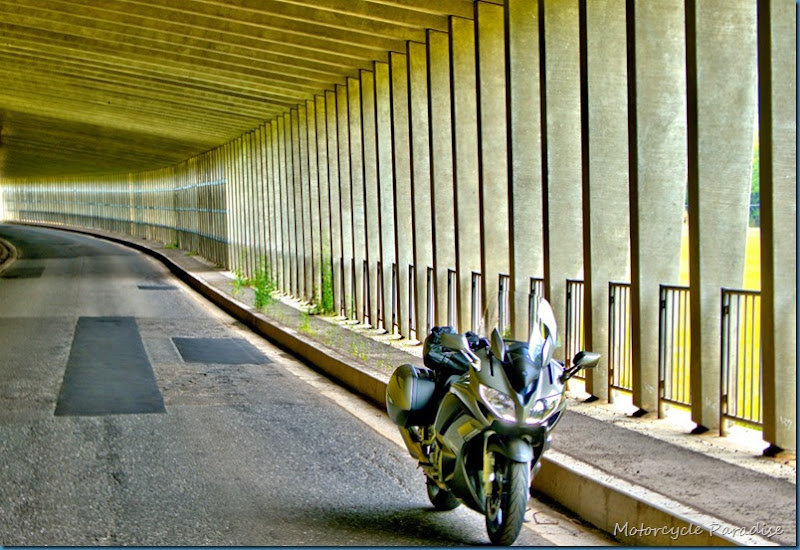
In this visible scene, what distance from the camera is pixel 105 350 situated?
549 inches

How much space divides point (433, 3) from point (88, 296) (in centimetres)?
1284

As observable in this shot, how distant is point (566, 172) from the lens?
10656 mm

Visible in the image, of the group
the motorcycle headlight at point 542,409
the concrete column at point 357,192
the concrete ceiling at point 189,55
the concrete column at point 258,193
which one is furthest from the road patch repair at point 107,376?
the concrete column at point 258,193

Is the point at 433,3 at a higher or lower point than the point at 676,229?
Answer: higher

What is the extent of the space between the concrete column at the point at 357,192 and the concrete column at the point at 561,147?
7514 mm

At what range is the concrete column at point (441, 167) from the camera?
13977 millimetres

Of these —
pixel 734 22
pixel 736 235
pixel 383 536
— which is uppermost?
pixel 734 22

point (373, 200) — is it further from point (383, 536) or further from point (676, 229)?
point (383, 536)

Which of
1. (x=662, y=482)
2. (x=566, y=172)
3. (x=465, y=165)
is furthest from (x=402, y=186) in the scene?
(x=662, y=482)

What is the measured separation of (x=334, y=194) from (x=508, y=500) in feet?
48.4

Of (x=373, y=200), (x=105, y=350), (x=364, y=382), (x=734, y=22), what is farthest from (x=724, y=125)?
(x=373, y=200)

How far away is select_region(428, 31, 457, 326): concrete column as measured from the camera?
13977 millimetres

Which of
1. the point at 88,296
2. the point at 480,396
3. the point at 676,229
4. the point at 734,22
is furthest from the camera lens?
the point at 88,296

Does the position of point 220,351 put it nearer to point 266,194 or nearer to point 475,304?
point 475,304
